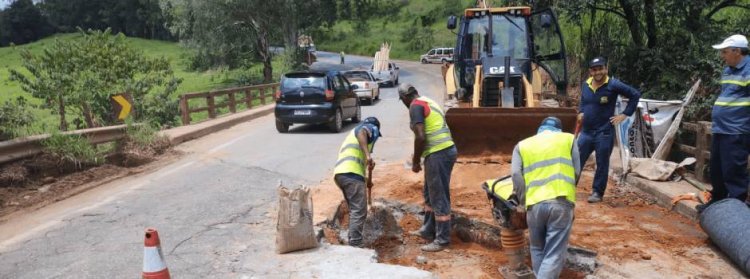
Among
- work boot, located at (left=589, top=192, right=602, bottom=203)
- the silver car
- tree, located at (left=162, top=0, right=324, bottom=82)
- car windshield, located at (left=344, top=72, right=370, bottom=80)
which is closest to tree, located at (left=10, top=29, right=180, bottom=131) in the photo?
the silver car

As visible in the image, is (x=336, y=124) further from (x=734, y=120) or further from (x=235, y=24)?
(x=235, y=24)

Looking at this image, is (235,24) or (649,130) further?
(235,24)

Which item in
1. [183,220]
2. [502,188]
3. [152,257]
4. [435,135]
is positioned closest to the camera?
[152,257]

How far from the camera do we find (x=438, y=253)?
582 centimetres

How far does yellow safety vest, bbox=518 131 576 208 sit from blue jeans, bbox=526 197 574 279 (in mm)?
58

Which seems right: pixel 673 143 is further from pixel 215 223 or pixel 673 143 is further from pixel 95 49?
pixel 95 49

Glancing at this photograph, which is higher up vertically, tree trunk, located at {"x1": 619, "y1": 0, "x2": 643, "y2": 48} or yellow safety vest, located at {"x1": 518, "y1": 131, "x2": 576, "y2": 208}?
tree trunk, located at {"x1": 619, "y1": 0, "x2": 643, "y2": 48}

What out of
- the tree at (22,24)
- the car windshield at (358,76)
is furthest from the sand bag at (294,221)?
the tree at (22,24)

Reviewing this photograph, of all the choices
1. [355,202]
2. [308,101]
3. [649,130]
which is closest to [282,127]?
[308,101]

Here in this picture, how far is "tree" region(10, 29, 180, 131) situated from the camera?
→ 45.4ft

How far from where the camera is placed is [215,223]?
6609 millimetres

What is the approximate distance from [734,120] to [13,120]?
946cm

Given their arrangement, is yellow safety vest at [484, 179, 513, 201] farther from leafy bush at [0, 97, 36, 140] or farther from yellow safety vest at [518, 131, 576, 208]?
leafy bush at [0, 97, 36, 140]

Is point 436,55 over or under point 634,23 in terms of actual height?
under
